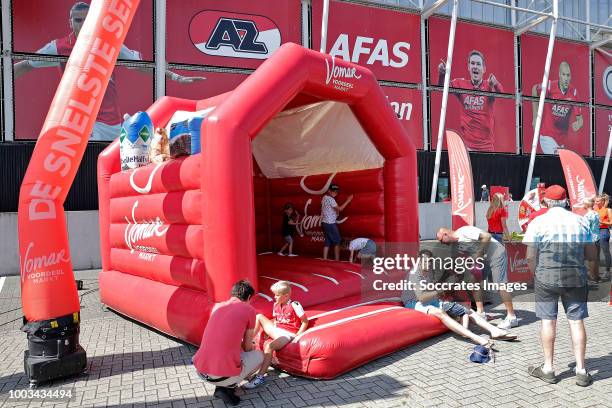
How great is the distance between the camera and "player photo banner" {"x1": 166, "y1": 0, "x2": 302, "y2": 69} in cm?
1284

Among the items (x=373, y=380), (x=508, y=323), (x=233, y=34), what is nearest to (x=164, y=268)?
(x=373, y=380)

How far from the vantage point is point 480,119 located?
17328 millimetres

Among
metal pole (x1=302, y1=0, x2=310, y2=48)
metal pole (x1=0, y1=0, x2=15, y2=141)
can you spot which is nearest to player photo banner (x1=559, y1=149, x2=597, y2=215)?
metal pole (x1=302, y1=0, x2=310, y2=48)

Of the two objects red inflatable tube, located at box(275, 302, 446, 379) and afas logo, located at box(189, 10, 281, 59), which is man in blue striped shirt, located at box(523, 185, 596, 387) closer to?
red inflatable tube, located at box(275, 302, 446, 379)

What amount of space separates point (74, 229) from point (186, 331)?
24.9 feet

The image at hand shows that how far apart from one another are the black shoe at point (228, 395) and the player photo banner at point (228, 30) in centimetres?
1110

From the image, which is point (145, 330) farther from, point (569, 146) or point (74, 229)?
point (569, 146)

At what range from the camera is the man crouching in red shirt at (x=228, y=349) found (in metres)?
3.24

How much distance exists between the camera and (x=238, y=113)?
4266 millimetres

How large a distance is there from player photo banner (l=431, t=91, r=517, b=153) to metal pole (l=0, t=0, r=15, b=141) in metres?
12.3

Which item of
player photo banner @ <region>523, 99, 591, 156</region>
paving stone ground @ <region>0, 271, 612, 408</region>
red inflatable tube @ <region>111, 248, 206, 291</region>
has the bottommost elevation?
paving stone ground @ <region>0, 271, 612, 408</region>

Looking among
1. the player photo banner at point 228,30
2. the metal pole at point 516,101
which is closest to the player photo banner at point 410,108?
the player photo banner at point 228,30

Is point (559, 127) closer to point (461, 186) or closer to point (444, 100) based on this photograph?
point (444, 100)

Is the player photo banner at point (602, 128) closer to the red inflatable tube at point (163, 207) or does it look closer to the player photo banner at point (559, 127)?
the player photo banner at point (559, 127)
